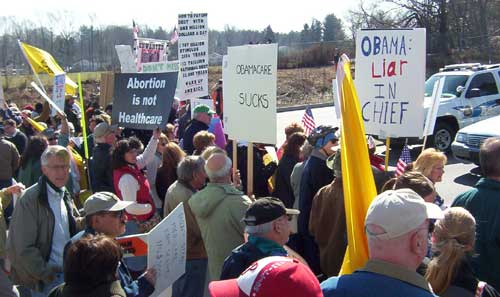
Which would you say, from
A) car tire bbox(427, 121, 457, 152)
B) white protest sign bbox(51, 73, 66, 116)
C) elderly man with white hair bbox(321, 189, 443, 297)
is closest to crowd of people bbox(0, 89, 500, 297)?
elderly man with white hair bbox(321, 189, 443, 297)

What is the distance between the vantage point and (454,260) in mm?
2953

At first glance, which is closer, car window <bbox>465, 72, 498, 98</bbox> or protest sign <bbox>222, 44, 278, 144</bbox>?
protest sign <bbox>222, 44, 278, 144</bbox>

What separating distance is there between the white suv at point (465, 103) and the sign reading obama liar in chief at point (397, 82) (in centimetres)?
830

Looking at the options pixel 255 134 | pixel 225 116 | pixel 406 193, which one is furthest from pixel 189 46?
pixel 406 193

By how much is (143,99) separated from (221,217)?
304 centimetres

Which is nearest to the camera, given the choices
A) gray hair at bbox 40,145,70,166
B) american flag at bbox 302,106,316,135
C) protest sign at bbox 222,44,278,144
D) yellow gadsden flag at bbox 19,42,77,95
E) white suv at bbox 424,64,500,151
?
gray hair at bbox 40,145,70,166

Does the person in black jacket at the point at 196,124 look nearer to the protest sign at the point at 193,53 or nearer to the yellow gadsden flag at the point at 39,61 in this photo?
the protest sign at the point at 193,53

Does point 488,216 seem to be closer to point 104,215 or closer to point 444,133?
point 104,215

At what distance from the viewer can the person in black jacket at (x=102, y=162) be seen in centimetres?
627

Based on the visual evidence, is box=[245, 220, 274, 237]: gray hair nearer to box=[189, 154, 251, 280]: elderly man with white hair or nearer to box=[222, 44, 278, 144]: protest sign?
box=[189, 154, 251, 280]: elderly man with white hair

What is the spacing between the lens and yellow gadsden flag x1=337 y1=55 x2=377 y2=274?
293cm

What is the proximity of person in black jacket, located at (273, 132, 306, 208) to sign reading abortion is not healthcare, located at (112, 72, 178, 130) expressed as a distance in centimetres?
146

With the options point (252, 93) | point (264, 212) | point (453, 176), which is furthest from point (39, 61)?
point (264, 212)

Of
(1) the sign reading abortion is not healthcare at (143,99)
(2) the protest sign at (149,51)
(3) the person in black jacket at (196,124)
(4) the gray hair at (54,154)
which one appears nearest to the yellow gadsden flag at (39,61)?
(2) the protest sign at (149,51)
